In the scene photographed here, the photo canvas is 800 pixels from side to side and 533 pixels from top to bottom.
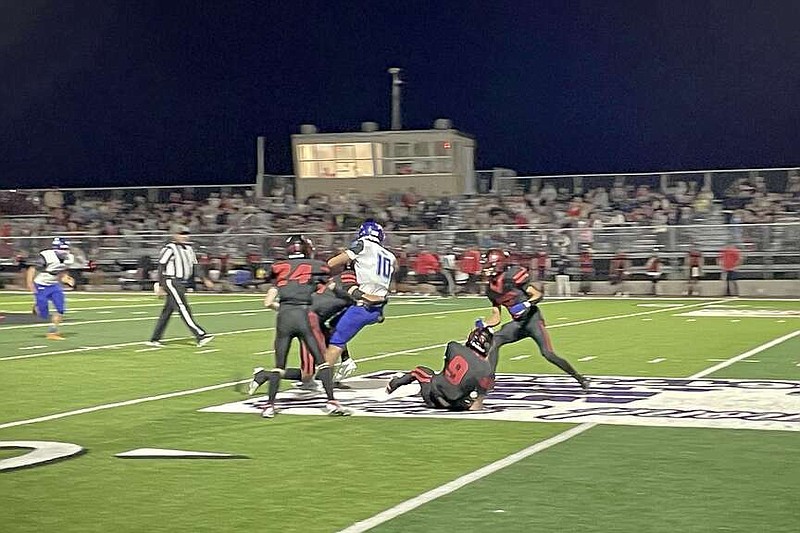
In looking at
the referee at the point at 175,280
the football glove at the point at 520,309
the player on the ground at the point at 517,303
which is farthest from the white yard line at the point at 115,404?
the referee at the point at 175,280

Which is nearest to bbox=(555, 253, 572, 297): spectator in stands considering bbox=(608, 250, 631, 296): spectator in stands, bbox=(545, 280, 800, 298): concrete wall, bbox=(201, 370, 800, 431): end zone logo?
bbox=(545, 280, 800, 298): concrete wall

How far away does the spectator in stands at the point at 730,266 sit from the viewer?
36.2 meters

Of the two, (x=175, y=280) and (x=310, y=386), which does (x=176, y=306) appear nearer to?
(x=175, y=280)

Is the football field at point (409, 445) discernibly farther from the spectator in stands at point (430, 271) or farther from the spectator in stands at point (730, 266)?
the spectator in stands at point (430, 271)

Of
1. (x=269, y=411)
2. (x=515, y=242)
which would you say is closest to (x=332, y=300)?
(x=269, y=411)

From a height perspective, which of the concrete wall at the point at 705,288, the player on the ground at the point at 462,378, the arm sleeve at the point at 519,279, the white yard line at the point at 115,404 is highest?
the arm sleeve at the point at 519,279

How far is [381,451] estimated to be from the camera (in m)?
9.02

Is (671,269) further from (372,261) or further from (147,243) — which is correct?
(372,261)

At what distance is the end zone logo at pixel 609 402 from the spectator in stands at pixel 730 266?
920 inches

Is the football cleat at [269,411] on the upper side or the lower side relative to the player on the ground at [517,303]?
lower

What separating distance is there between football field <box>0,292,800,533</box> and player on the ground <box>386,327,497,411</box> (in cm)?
19

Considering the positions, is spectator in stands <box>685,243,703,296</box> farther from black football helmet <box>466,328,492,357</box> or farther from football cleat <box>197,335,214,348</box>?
black football helmet <box>466,328,492,357</box>

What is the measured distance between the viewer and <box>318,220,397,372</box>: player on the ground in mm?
12711

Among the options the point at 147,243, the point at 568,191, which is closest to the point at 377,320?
the point at 147,243
